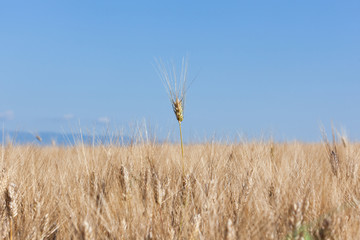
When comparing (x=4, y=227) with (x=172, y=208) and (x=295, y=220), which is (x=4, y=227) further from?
(x=295, y=220)

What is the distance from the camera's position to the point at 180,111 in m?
1.82

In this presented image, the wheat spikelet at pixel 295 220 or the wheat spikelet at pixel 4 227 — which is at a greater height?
the wheat spikelet at pixel 295 220

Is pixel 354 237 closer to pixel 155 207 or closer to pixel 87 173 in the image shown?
pixel 155 207

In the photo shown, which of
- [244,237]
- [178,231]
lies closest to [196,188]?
[178,231]

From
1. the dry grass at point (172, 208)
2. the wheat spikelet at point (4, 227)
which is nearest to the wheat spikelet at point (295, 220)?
the dry grass at point (172, 208)

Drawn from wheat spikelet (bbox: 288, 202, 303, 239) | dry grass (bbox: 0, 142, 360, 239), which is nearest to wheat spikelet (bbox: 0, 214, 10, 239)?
dry grass (bbox: 0, 142, 360, 239)

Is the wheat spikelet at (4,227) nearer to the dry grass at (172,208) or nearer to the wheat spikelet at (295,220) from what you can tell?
the dry grass at (172,208)

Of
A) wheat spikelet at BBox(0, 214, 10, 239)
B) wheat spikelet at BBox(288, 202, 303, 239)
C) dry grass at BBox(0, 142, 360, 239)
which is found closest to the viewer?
wheat spikelet at BBox(288, 202, 303, 239)

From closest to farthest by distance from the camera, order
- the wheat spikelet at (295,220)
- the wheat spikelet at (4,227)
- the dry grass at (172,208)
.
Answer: the wheat spikelet at (295,220)
the dry grass at (172,208)
the wheat spikelet at (4,227)

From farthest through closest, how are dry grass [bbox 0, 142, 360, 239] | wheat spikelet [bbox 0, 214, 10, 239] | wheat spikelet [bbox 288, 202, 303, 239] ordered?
wheat spikelet [bbox 0, 214, 10, 239], dry grass [bbox 0, 142, 360, 239], wheat spikelet [bbox 288, 202, 303, 239]

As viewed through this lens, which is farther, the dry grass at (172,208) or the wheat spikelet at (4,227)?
the wheat spikelet at (4,227)

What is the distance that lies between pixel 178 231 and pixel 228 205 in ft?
0.89

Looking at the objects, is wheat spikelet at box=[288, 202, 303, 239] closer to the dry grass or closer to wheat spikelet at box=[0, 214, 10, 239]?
the dry grass

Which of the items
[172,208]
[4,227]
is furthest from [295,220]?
[4,227]
